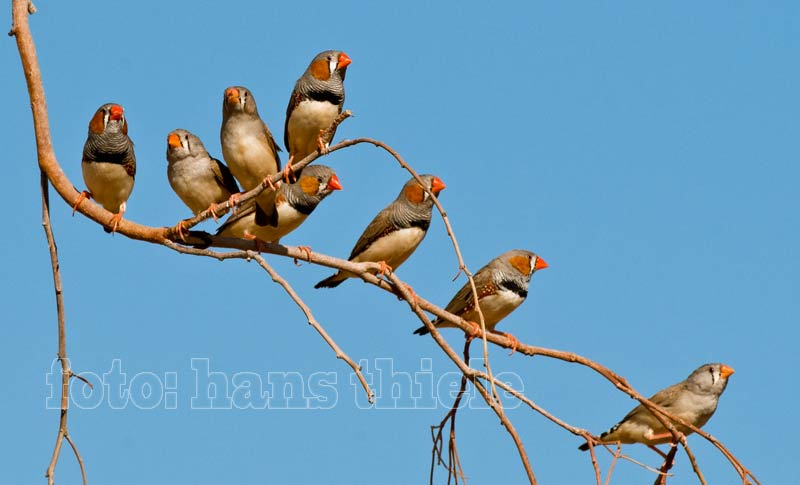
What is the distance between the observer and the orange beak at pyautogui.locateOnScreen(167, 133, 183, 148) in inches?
251

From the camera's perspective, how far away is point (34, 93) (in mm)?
4566

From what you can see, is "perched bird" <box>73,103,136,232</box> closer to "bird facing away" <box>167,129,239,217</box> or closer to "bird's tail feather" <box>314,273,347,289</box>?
"bird facing away" <box>167,129,239,217</box>

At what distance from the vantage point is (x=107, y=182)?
607cm

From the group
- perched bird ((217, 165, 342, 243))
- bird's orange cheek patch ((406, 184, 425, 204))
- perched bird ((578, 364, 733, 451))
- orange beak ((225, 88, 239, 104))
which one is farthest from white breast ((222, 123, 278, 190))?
perched bird ((578, 364, 733, 451))

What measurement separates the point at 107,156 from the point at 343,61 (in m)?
1.52

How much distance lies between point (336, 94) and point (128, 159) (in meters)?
1.29

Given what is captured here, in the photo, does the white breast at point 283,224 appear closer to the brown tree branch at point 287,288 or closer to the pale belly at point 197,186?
the pale belly at point 197,186

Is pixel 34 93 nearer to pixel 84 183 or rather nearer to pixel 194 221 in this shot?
pixel 194 221

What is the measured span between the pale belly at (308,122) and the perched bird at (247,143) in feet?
0.55

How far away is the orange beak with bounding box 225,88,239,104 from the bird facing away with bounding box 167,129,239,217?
37 centimetres

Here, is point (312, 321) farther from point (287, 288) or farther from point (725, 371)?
point (725, 371)

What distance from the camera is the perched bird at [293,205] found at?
21.7ft

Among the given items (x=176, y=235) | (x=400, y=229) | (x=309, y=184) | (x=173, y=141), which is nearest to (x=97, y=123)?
(x=173, y=141)

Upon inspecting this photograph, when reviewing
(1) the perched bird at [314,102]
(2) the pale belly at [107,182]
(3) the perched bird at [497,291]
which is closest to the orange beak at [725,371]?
(3) the perched bird at [497,291]
